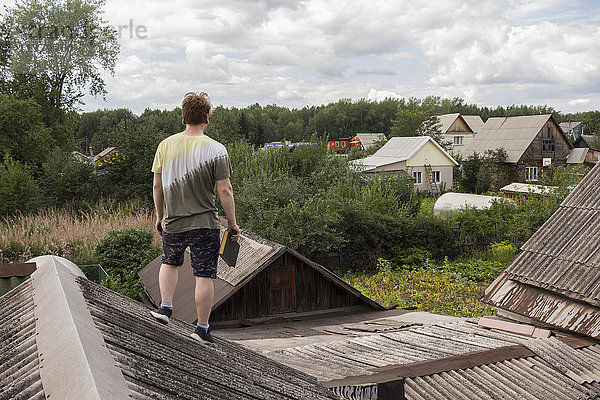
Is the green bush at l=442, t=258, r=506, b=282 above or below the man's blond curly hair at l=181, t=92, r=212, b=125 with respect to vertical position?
below

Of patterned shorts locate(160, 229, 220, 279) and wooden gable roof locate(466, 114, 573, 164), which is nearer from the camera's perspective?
patterned shorts locate(160, 229, 220, 279)

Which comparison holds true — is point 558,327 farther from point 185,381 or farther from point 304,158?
point 304,158

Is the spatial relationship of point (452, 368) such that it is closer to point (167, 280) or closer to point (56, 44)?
point (167, 280)

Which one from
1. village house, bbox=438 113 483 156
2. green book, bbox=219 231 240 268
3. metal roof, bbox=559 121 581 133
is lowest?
green book, bbox=219 231 240 268

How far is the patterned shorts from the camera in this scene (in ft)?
14.1

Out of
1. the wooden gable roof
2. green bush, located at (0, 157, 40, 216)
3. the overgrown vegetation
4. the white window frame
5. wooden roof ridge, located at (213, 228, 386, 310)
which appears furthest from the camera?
the wooden gable roof

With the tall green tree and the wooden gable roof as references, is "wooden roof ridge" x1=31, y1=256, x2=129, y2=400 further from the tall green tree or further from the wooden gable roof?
the wooden gable roof

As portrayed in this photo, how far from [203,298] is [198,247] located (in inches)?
16.2

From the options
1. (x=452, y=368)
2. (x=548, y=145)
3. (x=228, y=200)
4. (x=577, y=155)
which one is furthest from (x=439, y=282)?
(x=577, y=155)

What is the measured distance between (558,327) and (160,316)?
6.45 meters

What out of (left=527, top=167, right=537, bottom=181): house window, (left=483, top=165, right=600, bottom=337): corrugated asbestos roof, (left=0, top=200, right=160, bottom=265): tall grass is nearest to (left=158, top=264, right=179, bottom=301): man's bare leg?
(left=483, top=165, right=600, bottom=337): corrugated asbestos roof

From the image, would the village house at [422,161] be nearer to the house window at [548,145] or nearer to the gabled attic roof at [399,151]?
the gabled attic roof at [399,151]

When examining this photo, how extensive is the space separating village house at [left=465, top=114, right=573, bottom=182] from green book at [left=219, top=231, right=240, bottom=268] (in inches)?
1698

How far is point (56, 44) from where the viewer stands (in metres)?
34.4
